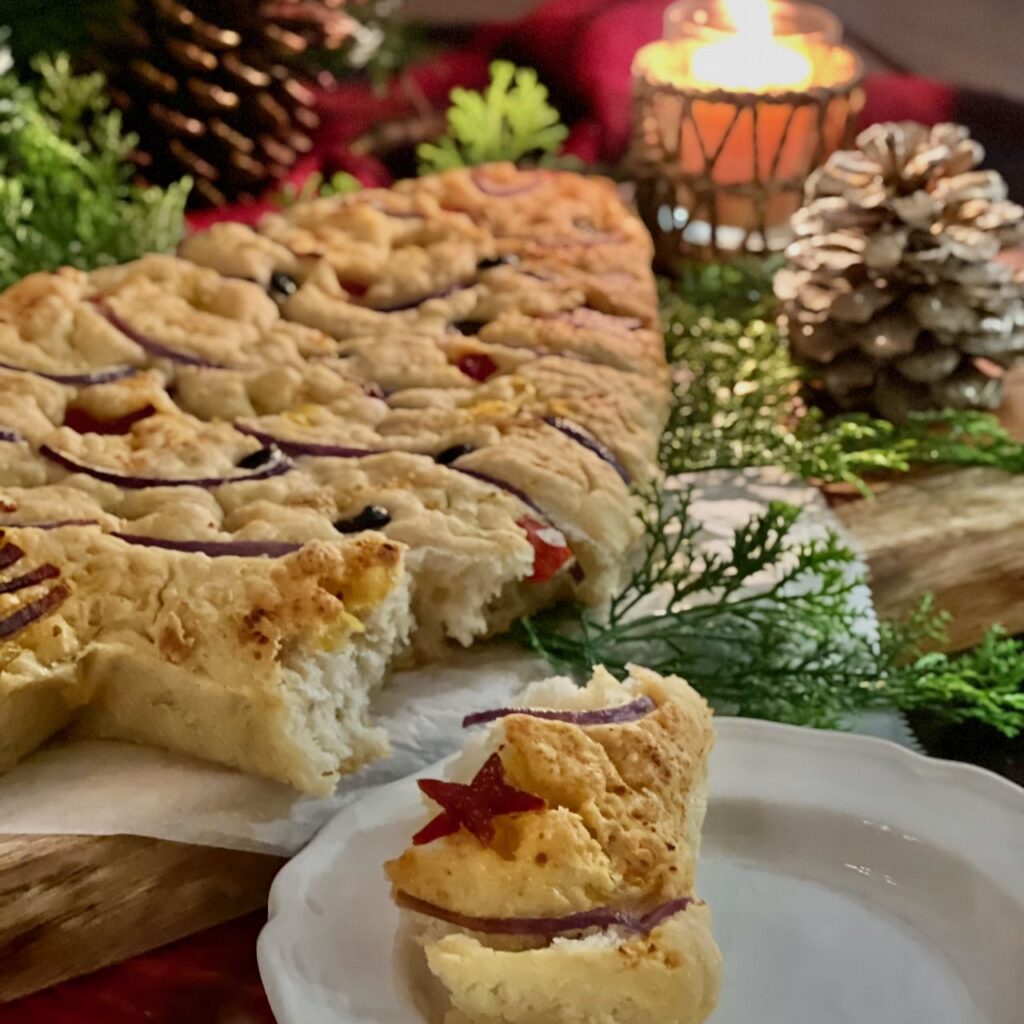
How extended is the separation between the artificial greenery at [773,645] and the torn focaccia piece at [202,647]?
0.84 ft

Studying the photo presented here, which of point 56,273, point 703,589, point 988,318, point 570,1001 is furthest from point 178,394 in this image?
point 988,318

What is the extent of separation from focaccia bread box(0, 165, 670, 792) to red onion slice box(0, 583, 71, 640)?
1cm

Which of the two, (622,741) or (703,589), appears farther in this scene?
(703,589)

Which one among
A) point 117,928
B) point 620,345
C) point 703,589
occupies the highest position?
point 620,345

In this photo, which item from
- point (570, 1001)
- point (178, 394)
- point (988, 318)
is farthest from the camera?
point (988, 318)

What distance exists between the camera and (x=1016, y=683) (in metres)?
1.49

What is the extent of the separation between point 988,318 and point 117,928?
5.11 ft

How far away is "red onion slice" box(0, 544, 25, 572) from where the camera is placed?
1.26m

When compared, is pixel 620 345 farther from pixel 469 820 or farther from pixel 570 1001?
pixel 570 1001

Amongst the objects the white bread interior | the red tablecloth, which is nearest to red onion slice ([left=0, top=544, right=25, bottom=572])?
the white bread interior

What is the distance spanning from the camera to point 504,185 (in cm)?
218

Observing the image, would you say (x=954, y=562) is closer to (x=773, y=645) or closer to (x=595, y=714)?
(x=773, y=645)

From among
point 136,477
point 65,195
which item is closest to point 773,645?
point 136,477

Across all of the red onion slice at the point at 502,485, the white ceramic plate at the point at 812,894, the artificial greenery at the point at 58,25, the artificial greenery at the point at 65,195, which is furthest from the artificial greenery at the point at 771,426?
the artificial greenery at the point at 58,25
